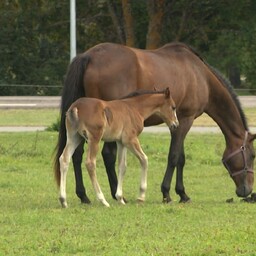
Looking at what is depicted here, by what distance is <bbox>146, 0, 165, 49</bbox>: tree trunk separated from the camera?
4375cm

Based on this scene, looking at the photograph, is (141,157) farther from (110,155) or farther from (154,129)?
(154,129)

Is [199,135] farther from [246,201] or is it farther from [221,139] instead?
[246,201]

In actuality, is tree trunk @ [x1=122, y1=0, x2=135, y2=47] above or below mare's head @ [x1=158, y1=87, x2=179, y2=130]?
below

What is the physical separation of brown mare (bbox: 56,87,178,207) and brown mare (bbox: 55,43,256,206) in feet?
1.22

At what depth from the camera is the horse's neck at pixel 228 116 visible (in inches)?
543

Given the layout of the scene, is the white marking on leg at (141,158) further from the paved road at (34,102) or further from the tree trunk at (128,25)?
the tree trunk at (128,25)

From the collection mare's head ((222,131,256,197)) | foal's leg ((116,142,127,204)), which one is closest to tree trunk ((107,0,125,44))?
mare's head ((222,131,256,197))

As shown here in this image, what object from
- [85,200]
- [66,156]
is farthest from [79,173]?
[66,156]

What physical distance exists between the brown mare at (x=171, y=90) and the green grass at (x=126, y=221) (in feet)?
1.68

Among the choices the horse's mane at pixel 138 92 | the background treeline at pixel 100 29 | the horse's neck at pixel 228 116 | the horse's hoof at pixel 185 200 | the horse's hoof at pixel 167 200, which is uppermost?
the horse's mane at pixel 138 92

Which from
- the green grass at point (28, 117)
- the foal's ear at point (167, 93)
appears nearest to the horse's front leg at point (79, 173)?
the foal's ear at point (167, 93)

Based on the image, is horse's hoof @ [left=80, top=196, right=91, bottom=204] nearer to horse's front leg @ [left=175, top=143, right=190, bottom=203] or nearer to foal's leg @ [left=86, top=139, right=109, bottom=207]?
foal's leg @ [left=86, top=139, right=109, bottom=207]

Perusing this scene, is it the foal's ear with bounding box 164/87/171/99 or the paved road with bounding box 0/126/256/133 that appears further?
the paved road with bounding box 0/126/256/133

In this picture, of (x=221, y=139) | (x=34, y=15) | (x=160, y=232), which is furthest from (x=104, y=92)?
(x=34, y=15)
